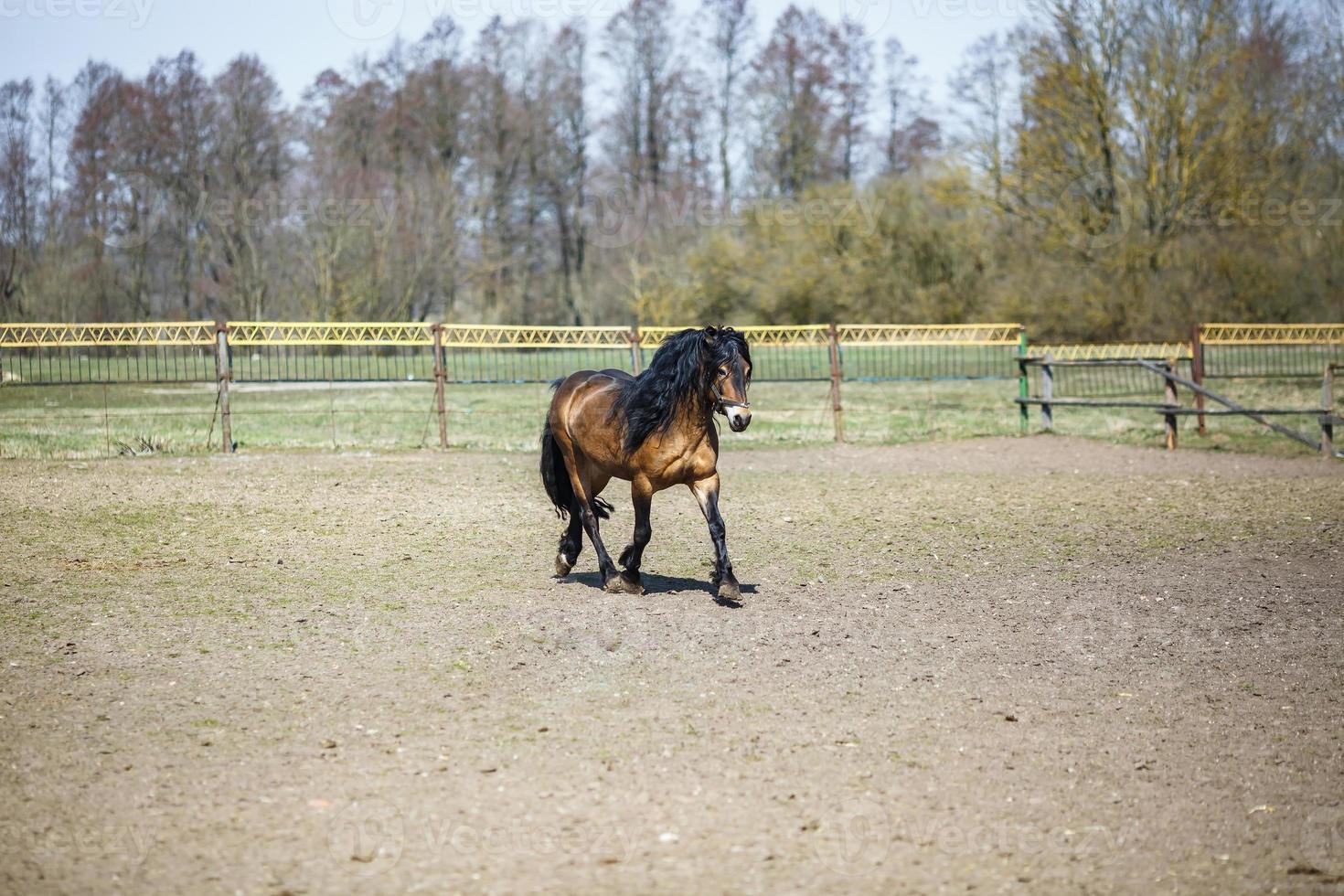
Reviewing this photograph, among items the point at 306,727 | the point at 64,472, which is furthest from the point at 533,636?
the point at 64,472

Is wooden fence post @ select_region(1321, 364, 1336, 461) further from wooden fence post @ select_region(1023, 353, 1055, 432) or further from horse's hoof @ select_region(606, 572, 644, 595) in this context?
horse's hoof @ select_region(606, 572, 644, 595)

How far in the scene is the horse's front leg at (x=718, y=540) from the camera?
7449mm

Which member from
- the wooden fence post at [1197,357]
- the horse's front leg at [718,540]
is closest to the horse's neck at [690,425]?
the horse's front leg at [718,540]

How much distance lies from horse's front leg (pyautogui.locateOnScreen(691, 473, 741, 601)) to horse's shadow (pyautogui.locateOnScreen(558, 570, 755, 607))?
10.4 inches

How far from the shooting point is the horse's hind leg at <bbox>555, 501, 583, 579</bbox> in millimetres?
8523

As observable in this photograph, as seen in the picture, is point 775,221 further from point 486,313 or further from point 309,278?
point 309,278

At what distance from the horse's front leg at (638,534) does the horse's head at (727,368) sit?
76cm

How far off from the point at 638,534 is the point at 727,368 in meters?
1.33

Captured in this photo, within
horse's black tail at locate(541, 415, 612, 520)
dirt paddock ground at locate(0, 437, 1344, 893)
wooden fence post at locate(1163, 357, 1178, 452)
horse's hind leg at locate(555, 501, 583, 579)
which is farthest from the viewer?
wooden fence post at locate(1163, 357, 1178, 452)

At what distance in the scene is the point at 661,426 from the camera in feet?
24.9

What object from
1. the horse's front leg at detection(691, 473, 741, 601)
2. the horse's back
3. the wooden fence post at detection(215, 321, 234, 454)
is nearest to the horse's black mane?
the horse's back

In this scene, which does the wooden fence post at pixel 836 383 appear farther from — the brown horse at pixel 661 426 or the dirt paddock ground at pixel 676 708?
the brown horse at pixel 661 426

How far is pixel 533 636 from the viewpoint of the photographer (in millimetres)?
6766

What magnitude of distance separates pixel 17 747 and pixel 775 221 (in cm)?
3636
